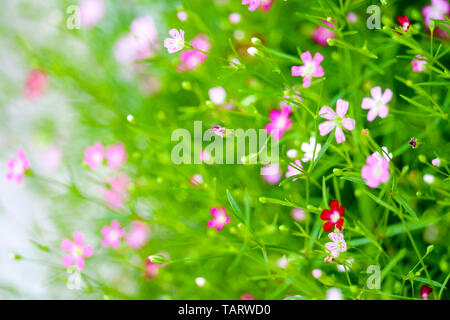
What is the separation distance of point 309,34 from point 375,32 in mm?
136

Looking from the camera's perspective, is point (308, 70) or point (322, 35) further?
point (322, 35)

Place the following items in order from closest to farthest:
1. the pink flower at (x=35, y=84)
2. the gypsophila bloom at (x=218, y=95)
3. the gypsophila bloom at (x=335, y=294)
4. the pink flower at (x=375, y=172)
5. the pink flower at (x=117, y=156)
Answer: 1. the pink flower at (x=375, y=172)
2. the gypsophila bloom at (x=335, y=294)
3. the gypsophila bloom at (x=218, y=95)
4. the pink flower at (x=117, y=156)
5. the pink flower at (x=35, y=84)

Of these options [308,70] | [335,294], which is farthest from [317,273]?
[308,70]

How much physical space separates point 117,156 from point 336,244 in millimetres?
563

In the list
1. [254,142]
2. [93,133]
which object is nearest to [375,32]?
[254,142]

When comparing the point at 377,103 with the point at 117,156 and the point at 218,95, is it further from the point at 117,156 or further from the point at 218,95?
the point at 117,156

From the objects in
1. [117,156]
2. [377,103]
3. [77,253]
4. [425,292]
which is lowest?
[425,292]

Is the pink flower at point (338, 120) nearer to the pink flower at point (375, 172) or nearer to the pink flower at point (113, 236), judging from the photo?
the pink flower at point (375, 172)

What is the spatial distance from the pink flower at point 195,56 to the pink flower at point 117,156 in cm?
22

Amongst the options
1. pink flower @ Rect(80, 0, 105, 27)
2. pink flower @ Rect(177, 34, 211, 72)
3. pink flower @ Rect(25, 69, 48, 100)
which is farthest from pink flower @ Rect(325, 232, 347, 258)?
pink flower @ Rect(25, 69, 48, 100)

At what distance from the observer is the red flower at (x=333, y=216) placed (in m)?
0.55

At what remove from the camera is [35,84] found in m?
1.19

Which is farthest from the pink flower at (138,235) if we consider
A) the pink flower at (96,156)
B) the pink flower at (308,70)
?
the pink flower at (308,70)
